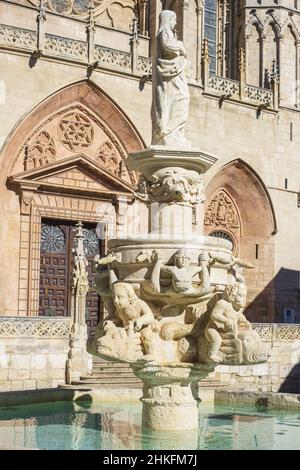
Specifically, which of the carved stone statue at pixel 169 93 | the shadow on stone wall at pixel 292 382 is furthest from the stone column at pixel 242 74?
the carved stone statue at pixel 169 93

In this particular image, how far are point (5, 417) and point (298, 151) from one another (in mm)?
17807

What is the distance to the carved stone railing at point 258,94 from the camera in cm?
2459

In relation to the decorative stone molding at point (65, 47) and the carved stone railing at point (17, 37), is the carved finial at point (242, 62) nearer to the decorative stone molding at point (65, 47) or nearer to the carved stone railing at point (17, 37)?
the decorative stone molding at point (65, 47)

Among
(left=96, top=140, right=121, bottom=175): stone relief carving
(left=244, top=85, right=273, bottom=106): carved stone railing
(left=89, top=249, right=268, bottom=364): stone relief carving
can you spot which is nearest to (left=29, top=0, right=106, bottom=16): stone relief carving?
(left=96, top=140, right=121, bottom=175): stone relief carving

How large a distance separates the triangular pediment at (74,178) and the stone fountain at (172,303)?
12041 millimetres

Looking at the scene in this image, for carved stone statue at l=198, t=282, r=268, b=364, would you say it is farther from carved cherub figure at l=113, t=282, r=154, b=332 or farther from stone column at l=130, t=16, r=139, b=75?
stone column at l=130, t=16, r=139, b=75

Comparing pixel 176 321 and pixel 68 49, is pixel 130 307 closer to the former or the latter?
pixel 176 321

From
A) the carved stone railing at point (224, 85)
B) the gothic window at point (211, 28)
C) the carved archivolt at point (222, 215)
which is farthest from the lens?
the gothic window at point (211, 28)

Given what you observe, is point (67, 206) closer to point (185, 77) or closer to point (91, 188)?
point (91, 188)

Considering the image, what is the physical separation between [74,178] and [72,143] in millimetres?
991

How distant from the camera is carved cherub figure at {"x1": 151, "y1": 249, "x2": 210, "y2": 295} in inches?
312

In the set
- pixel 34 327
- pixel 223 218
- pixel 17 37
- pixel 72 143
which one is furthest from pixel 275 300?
pixel 17 37

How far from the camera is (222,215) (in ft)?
82.3
